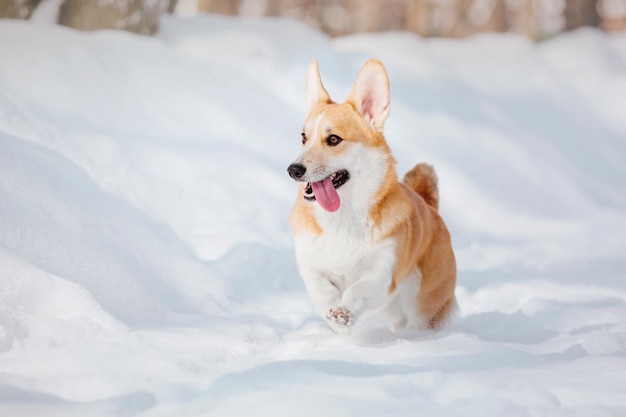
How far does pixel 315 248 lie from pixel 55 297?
1078 mm

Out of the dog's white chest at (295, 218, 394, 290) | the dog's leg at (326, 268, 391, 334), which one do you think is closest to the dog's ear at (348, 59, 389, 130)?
the dog's white chest at (295, 218, 394, 290)

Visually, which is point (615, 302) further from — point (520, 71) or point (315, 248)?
point (520, 71)

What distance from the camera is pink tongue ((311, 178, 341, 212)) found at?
3.48 metres

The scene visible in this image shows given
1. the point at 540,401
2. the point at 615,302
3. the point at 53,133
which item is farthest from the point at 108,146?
the point at 540,401

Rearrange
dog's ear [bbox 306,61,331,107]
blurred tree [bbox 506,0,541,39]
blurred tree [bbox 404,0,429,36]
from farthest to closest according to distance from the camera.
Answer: blurred tree [bbox 404,0,429,36] < blurred tree [bbox 506,0,541,39] < dog's ear [bbox 306,61,331,107]

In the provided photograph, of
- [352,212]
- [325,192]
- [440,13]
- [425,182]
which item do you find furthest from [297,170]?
[440,13]

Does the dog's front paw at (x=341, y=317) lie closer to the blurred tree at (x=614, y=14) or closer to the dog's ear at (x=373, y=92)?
the dog's ear at (x=373, y=92)

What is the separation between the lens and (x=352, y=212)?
361 cm

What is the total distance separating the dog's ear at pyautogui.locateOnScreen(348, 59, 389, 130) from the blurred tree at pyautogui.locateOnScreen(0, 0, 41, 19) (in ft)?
12.3

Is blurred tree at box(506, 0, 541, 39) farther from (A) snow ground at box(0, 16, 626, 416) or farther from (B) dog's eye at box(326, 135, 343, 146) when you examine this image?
(B) dog's eye at box(326, 135, 343, 146)

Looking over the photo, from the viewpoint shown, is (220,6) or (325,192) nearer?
(325,192)

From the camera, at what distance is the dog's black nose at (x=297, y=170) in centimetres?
334

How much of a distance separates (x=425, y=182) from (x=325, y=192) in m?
1.04

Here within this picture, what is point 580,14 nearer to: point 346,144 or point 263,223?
point 263,223
